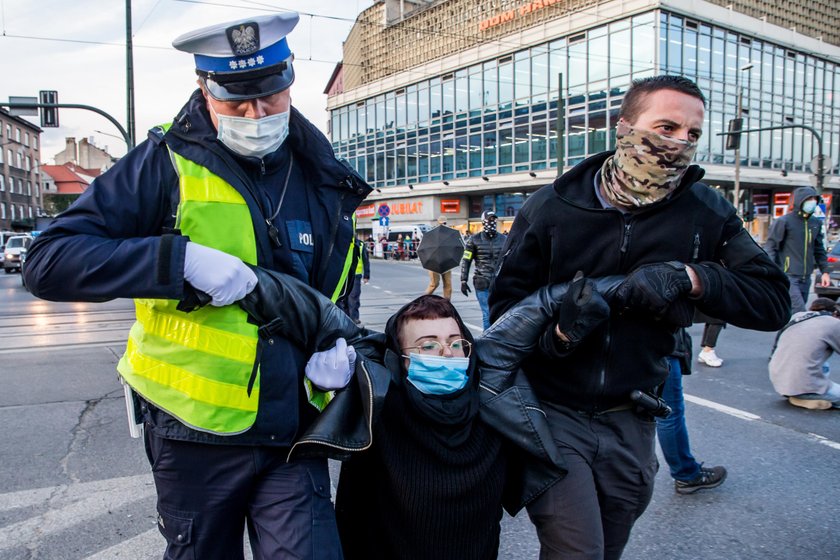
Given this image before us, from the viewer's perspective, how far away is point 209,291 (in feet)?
5.46

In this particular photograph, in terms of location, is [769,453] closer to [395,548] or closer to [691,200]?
[691,200]

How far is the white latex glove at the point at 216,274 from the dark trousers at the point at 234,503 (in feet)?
1.40

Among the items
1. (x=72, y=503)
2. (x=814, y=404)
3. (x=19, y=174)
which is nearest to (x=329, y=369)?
(x=72, y=503)

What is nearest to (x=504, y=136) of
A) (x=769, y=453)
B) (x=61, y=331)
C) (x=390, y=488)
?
(x=61, y=331)

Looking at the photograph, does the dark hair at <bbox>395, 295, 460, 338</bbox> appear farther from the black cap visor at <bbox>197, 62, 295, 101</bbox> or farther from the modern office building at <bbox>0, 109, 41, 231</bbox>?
the modern office building at <bbox>0, 109, 41, 231</bbox>

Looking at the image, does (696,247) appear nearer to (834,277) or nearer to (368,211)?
(834,277)

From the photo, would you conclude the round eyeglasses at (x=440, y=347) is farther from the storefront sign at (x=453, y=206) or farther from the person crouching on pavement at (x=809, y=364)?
the storefront sign at (x=453, y=206)

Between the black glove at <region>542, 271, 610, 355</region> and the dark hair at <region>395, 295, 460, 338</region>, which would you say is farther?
the dark hair at <region>395, 295, 460, 338</region>

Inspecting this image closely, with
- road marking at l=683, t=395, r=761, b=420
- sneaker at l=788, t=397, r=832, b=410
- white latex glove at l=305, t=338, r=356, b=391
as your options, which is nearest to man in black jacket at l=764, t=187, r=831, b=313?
sneaker at l=788, t=397, r=832, b=410

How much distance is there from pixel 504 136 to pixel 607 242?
39.6 metres

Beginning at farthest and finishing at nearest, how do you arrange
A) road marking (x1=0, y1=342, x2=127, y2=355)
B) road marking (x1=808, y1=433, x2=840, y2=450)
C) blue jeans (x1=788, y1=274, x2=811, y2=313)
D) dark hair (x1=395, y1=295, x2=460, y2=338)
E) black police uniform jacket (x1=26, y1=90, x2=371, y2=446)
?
road marking (x1=0, y1=342, x2=127, y2=355) → blue jeans (x1=788, y1=274, x2=811, y2=313) → road marking (x1=808, y1=433, x2=840, y2=450) → dark hair (x1=395, y1=295, x2=460, y2=338) → black police uniform jacket (x1=26, y1=90, x2=371, y2=446)

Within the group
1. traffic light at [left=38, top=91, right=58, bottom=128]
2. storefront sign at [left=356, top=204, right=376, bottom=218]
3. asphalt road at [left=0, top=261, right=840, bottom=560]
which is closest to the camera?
asphalt road at [left=0, top=261, right=840, bottom=560]

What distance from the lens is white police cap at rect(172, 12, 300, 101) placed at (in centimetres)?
180

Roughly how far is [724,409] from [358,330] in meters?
4.61
